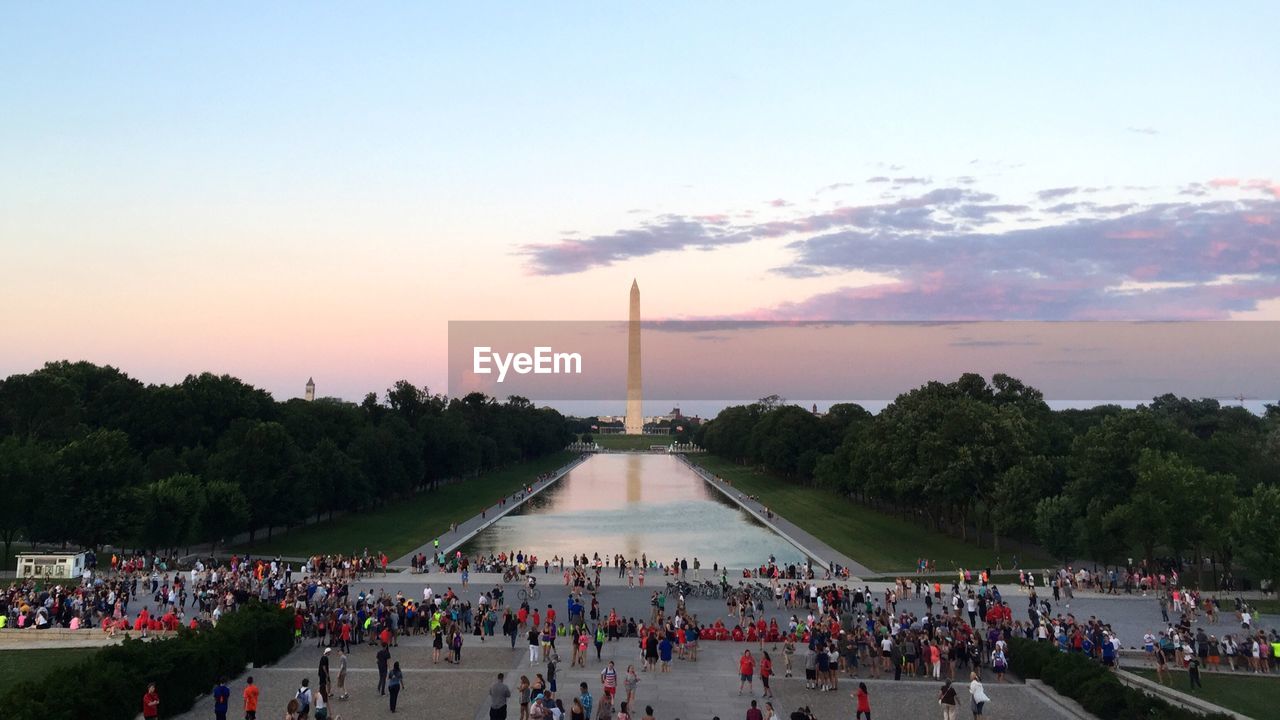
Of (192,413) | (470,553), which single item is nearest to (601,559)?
(470,553)

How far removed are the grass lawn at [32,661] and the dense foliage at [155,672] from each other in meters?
4.20

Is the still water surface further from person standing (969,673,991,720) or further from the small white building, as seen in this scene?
person standing (969,673,991,720)

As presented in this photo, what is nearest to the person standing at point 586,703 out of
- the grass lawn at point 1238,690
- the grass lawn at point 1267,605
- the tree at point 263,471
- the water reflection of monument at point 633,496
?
the grass lawn at point 1238,690

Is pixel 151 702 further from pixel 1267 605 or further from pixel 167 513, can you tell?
pixel 1267 605

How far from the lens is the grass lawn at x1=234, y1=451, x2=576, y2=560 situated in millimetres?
55219

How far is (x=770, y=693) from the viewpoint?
23.3 metres

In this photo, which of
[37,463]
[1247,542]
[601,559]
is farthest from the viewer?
[601,559]

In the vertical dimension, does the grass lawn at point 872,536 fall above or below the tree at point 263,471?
below

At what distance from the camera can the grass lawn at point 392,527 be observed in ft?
181

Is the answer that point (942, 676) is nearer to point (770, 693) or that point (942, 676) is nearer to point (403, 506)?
point (770, 693)

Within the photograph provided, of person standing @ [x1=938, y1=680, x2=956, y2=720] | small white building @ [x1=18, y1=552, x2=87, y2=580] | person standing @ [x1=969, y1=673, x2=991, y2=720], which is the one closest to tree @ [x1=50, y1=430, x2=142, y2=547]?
small white building @ [x1=18, y1=552, x2=87, y2=580]

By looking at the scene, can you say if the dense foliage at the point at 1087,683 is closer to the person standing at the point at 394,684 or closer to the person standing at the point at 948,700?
the person standing at the point at 948,700

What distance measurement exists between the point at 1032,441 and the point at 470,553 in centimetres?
3957

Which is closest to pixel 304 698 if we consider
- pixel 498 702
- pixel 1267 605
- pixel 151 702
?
pixel 151 702
